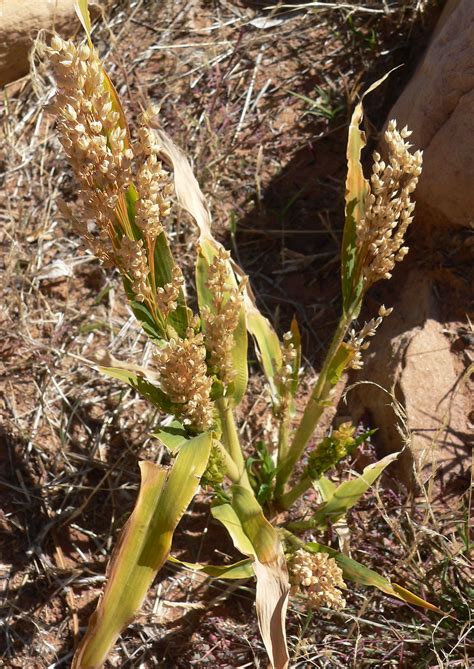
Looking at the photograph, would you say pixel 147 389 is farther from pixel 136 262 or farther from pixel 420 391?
pixel 420 391

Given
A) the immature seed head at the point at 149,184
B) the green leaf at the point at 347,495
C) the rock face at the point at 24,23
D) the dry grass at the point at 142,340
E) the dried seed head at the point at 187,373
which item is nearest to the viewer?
the immature seed head at the point at 149,184

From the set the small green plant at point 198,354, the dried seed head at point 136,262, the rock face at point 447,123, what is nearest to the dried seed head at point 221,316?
the small green plant at point 198,354

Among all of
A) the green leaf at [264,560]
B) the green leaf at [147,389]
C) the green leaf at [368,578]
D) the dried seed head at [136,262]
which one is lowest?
the green leaf at [368,578]

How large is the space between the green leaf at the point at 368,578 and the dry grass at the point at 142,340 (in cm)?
8

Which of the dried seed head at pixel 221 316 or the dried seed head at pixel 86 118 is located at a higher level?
the dried seed head at pixel 86 118

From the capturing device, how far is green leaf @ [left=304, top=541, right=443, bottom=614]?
1658 millimetres

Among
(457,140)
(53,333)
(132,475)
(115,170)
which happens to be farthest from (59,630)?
(457,140)

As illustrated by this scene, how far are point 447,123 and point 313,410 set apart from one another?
0.95 m

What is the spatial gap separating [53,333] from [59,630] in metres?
0.89

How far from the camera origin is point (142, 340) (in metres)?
2.45

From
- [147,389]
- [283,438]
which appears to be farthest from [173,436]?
[283,438]

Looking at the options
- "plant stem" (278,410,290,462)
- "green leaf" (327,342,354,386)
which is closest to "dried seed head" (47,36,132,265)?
"green leaf" (327,342,354,386)

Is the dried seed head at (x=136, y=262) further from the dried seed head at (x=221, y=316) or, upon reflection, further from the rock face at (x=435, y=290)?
the rock face at (x=435, y=290)

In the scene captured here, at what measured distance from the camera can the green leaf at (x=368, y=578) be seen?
1658mm
